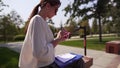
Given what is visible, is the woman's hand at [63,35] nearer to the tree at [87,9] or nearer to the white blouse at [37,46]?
the white blouse at [37,46]

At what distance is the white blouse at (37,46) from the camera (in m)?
1.92

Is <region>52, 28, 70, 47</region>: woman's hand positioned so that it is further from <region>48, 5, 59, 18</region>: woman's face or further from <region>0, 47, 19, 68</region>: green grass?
<region>0, 47, 19, 68</region>: green grass

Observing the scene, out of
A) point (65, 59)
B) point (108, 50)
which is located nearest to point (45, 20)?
point (65, 59)

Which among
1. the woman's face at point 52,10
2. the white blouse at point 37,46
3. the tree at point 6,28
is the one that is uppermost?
the woman's face at point 52,10

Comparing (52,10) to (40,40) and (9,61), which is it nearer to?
(40,40)

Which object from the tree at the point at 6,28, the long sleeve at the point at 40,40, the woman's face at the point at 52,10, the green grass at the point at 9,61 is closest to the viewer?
the long sleeve at the point at 40,40

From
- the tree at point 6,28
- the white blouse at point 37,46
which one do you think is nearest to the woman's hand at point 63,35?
the white blouse at point 37,46

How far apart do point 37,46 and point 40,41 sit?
0.05 m

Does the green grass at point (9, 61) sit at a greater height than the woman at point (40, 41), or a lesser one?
lesser

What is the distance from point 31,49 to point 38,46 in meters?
0.10

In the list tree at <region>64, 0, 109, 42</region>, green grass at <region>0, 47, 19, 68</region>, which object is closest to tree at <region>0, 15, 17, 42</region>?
tree at <region>64, 0, 109, 42</region>

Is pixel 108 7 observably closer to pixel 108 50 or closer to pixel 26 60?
pixel 108 50

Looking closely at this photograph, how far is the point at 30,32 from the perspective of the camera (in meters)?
1.96

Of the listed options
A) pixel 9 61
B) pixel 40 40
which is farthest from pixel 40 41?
pixel 9 61
